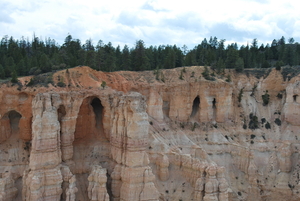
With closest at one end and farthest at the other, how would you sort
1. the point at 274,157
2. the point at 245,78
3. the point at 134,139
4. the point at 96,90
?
the point at 134,139, the point at 96,90, the point at 274,157, the point at 245,78

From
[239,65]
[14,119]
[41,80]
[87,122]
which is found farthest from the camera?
[239,65]

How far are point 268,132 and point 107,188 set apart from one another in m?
28.7

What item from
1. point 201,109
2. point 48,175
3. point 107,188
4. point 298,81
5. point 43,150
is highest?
point 298,81

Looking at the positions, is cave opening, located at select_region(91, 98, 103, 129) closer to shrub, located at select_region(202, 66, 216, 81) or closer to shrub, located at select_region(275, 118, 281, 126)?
shrub, located at select_region(202, 66, 216, 81)

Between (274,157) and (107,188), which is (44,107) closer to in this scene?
(107,188)

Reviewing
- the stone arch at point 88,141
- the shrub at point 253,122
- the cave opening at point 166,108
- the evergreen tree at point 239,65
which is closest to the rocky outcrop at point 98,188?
the stone arch at point 88,141

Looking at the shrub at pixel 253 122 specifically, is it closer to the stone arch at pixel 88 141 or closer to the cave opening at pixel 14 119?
the stone arch at pixel 88 141

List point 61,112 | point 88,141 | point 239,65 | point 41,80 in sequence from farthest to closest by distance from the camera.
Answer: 1. point 239,65
2. point 41,80
3. point 88,141
4. point 61,112

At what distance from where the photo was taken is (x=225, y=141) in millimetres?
47938

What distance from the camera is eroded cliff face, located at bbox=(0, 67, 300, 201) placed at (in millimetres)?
32344

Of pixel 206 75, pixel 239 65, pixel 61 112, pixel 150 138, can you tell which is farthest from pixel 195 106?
pixel 61 112

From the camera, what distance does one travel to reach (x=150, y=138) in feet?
137

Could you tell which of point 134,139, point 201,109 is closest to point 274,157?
point 201,109

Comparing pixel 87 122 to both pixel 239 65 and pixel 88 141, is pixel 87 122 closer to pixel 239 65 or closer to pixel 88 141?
pixel 88 141
